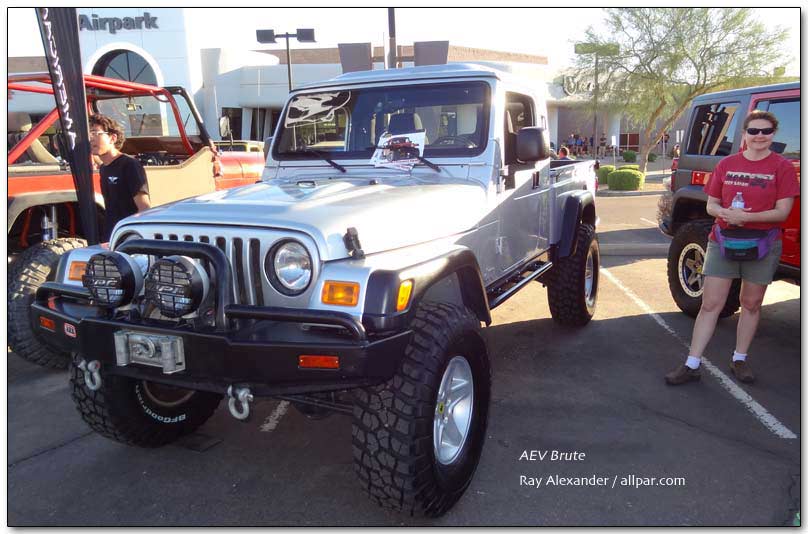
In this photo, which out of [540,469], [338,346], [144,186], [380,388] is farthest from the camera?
[144,186]

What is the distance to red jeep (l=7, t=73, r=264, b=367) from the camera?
440 cm

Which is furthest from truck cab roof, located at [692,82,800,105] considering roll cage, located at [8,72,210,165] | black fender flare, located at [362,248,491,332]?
roll cage, located at [8,72,210,165]

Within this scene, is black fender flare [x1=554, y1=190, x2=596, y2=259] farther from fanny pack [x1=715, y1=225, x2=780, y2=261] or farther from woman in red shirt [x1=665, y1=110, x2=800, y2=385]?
fanny pack [x1=715, y1=225, x2=780, y2=261]

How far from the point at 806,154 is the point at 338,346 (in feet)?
11.9

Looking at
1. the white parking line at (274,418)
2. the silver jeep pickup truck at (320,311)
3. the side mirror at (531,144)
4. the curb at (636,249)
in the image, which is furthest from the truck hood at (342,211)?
the curb at (636,249)

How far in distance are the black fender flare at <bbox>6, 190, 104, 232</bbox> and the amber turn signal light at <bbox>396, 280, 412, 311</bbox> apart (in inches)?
133

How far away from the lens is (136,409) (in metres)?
3.21

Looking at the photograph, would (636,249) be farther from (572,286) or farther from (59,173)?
(59,173)

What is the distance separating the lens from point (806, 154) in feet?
13.6

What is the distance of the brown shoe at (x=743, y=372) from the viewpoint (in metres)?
4.14

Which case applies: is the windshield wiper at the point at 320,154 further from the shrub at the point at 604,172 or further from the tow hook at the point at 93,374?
the shrub at the point at 604,172

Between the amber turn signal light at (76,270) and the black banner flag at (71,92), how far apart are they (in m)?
1.81

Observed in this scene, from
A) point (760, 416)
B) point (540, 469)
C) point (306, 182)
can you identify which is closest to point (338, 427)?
point (540, 469)

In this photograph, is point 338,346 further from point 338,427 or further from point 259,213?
point 338,427
